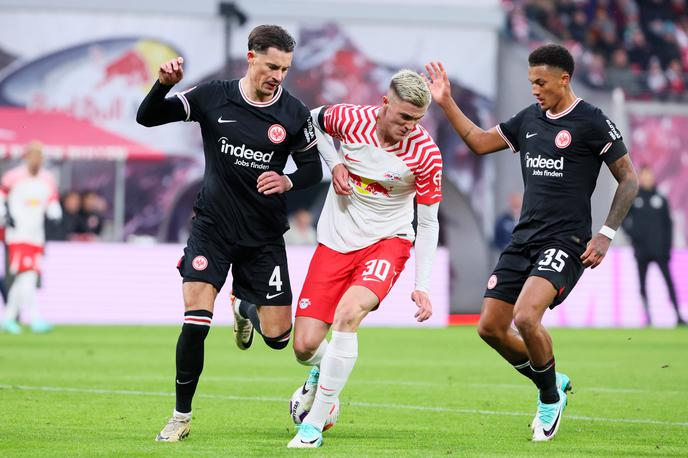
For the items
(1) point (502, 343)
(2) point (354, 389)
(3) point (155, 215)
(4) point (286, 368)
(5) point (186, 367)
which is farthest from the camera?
(3) point (155, 215)

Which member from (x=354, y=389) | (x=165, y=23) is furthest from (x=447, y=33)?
(x=354, y=389)

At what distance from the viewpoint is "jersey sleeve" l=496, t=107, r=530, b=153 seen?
28.8 feet

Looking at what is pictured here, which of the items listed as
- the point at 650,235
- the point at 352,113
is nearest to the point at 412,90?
the point at 352,113

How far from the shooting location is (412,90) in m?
7.68

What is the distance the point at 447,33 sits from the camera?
27.1 meters

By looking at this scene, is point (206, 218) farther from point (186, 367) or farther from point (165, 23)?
point (165, 23)

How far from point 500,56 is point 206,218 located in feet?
67.1

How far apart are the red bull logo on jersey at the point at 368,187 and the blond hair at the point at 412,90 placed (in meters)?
0.70

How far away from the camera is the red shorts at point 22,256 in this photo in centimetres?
1777

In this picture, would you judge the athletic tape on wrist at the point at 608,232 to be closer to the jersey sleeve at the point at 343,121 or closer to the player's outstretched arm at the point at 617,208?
the player's outstretched arm at the point at 617,208

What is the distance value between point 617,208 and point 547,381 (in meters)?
1.20

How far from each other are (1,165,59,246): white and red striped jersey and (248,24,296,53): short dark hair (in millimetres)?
10300

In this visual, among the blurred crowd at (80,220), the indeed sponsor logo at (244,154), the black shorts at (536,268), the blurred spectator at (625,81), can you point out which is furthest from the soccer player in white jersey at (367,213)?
the blurred spectator at (625,81)

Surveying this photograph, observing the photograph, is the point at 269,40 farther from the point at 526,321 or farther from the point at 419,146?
the point at 526,321
